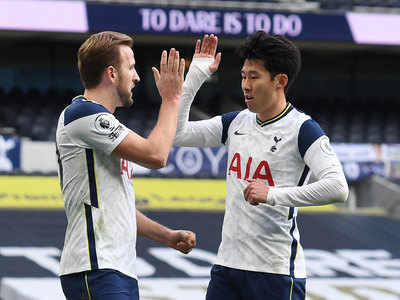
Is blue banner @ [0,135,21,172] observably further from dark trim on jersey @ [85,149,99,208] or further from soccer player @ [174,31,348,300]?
dark trim on jersey @ [85,149,99,208]

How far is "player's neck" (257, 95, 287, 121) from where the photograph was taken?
400 cm

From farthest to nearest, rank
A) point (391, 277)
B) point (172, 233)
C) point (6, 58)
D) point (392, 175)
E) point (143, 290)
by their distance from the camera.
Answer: point (6, 58)
point (392, 175)
point (391, 277)
point (143, 290)
point (172, 233)

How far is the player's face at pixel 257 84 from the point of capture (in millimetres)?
3936

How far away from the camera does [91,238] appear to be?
11.0ft

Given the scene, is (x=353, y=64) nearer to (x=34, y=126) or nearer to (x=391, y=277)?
(x=34, y=126)

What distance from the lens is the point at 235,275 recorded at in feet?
12.9

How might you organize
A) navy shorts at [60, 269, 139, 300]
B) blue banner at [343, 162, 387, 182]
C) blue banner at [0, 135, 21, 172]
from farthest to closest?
blue banner at [343, 162, 387, 182] < blue banner at [0, 135, 21, 172] < navy shorts at [60, 269, 139, 300]

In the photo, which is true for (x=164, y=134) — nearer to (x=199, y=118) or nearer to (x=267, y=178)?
(x=267, y=178)

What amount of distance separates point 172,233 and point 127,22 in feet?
41.8

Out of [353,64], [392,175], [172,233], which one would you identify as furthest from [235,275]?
[353,64]

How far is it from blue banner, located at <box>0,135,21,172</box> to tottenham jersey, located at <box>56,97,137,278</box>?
10.5 metres

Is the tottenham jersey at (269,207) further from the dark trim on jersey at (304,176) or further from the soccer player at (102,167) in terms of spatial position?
the soccer player at (102,167)

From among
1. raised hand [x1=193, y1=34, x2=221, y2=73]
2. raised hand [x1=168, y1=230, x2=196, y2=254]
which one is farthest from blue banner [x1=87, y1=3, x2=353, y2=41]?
raised hand [x1=168, y1=230, x2=196, y2=254]

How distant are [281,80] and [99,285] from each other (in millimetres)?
1310
